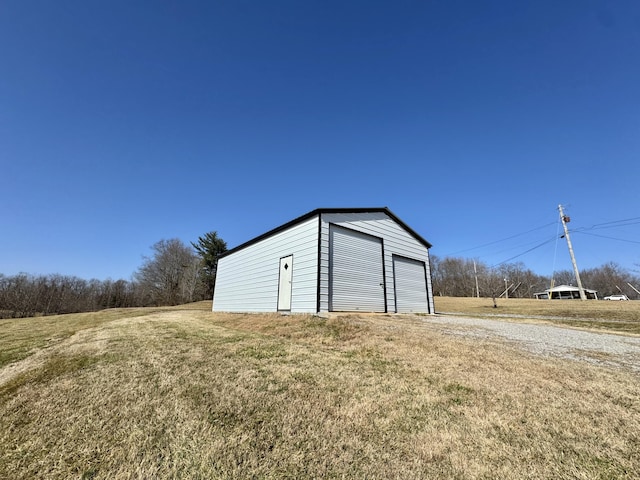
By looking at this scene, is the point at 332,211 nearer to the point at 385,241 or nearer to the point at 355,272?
the point at 355,272

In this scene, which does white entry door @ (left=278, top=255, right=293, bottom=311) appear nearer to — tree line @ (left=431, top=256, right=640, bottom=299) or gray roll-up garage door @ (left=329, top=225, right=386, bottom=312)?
gray roll-up garage door @ (left=329, top=225, right=386, bottom=312)

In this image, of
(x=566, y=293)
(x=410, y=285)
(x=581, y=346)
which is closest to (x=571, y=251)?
(x=410, y=285)

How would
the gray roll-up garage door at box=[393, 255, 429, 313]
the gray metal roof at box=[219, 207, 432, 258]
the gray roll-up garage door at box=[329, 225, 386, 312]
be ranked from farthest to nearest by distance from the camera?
the gray roll-up garage door at box=[393, 255, 429, 313] < the gray metal roof at box=[219, 207, 432, 258] < the gray roll-up garage door at box=[329, 225, 386, 312]

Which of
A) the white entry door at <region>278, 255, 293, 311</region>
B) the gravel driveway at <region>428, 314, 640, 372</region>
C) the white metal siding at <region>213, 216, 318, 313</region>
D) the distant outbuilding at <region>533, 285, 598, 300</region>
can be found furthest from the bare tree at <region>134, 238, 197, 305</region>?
the distant outbuilding at <region>533, 285, 598, 300</region>

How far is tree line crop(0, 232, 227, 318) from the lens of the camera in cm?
2425

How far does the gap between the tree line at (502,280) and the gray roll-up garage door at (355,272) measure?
1708 inches

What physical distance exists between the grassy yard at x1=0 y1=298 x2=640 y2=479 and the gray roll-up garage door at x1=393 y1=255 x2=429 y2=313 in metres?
6.88

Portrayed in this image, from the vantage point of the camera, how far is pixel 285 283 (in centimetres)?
1080

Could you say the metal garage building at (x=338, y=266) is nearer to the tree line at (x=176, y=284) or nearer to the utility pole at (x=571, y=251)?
the tree line at (x=176, y=284)

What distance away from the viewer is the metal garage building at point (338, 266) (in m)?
9.48

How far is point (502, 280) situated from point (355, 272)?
53.7 metres

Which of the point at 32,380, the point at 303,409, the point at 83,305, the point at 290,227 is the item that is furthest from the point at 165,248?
the point at 303,409

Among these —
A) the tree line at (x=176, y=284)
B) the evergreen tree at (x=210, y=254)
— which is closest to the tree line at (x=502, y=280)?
the tree line at (x=176, y=284)

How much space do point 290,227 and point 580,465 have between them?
994 cm
